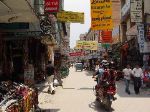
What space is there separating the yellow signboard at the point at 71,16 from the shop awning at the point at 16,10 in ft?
23.5

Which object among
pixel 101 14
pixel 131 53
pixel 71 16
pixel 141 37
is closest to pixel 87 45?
pixel 131 53

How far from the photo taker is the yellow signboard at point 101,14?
73.2 feet

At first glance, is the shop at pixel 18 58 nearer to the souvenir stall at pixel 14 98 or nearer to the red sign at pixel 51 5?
the red sign at pixel 51 5

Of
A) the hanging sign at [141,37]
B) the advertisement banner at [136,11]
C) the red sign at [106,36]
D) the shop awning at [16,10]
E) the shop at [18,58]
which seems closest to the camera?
the shop awning at [16,10]

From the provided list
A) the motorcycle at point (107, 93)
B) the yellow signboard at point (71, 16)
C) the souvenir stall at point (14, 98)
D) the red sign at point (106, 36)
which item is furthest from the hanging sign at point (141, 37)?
the souvenir stall at point (14, 98)

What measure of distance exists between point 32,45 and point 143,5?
10258 mm

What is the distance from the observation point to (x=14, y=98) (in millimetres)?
10531

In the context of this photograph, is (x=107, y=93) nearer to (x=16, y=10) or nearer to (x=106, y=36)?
(x=16, y=10)

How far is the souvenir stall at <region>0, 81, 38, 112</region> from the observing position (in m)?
9.64

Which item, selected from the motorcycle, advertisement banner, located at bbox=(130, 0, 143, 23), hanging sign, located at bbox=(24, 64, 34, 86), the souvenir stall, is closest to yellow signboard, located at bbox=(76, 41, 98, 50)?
advertisement banner, located at bbox=(130, 0, 143, 23)

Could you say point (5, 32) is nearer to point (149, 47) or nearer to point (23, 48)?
point (23, 48)

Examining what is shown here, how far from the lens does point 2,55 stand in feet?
61.2

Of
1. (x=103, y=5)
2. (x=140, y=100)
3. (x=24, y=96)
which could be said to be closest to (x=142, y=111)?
(x=140, y=100)

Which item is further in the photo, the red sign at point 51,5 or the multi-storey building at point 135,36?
the multi-storey building at point 135,36
